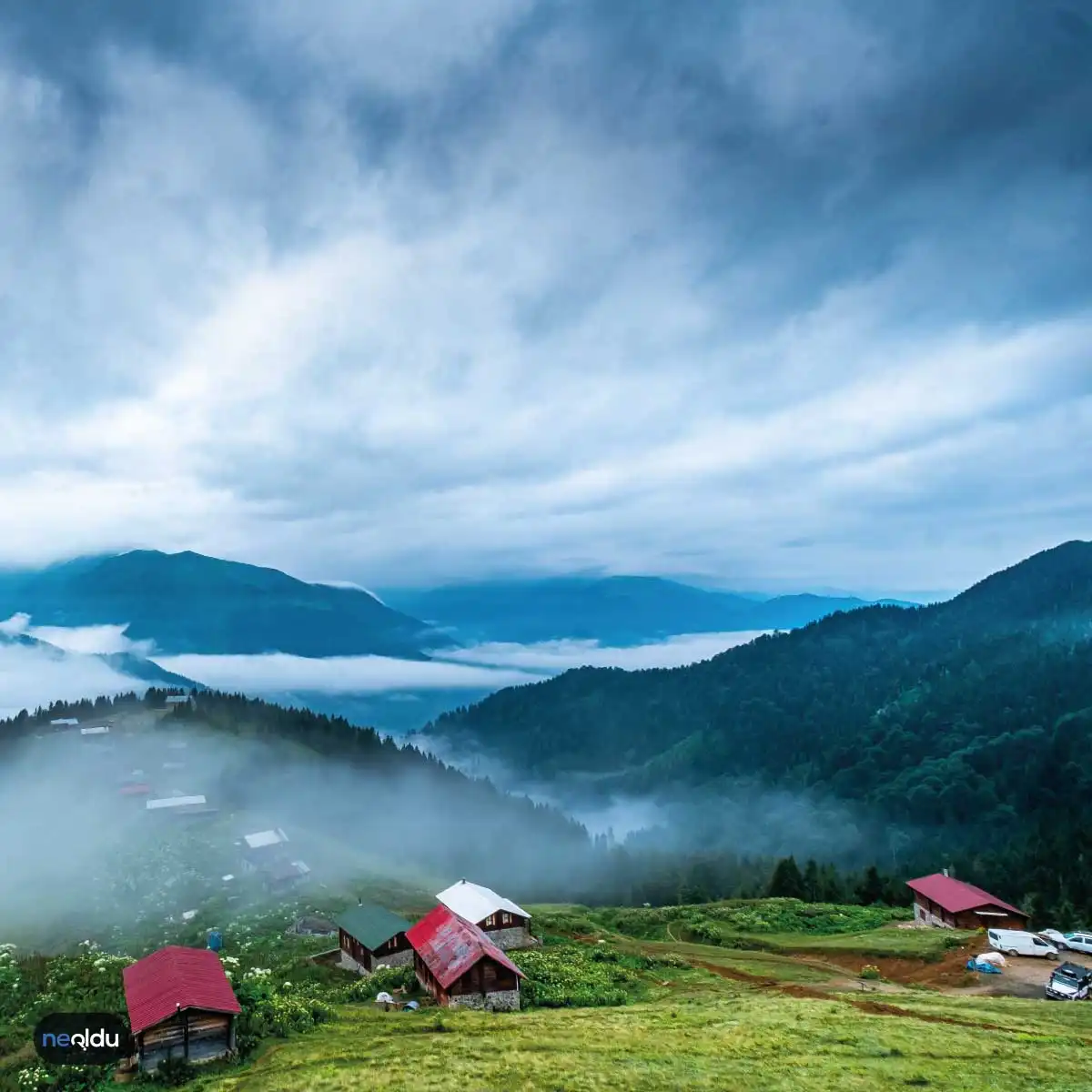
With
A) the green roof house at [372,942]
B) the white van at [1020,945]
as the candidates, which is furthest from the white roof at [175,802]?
the white van at [1020,945]

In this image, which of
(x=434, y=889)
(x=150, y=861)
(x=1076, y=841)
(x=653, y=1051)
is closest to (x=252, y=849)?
(x=150, y=861)

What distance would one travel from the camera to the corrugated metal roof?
62.9m

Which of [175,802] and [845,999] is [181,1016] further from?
[175,802]

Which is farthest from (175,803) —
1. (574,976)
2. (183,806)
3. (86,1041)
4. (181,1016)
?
(181,1016)

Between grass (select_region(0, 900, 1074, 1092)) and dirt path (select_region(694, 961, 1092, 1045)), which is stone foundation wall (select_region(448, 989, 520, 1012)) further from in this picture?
dirt path (select_region(694, 961, 1092, 1045))

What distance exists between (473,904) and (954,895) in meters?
53.3

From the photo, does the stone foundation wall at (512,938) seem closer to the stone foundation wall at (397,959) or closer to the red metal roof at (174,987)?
the stone foundation wall at (397,959)

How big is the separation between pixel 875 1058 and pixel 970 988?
26737mm

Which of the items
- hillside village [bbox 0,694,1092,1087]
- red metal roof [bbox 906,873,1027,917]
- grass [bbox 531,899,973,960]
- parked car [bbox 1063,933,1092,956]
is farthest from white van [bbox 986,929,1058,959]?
red metal roof [bbox 906,873,1027,917]

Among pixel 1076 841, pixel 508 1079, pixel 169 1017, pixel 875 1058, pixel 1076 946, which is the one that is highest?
pixel 169 1017

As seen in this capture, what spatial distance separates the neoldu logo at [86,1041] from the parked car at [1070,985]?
56.2m

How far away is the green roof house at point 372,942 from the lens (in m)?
62.6

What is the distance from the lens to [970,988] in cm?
5488

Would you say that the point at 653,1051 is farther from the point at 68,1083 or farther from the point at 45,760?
the point at 45,760
